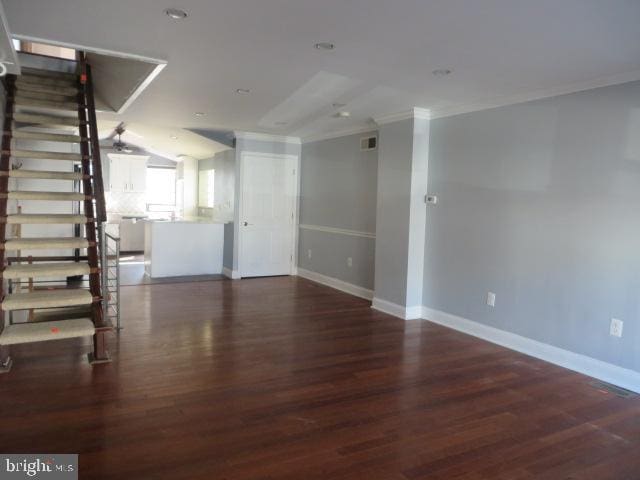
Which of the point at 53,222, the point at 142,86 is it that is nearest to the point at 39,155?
the point at 53,222

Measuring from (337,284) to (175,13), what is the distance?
15.8 ft

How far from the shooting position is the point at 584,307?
375 cm

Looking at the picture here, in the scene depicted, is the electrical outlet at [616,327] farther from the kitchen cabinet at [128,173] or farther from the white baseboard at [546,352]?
the kitchen cabinet at [128,173]

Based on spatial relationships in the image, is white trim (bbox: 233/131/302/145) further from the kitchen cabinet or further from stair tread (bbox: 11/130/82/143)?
the kitchen cabinet

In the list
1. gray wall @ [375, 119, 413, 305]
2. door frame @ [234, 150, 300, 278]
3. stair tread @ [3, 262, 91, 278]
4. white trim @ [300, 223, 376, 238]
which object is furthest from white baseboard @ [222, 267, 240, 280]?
stair tread @ [3, 262, 91, 278]

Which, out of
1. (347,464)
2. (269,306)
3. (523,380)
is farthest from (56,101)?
(523,380)

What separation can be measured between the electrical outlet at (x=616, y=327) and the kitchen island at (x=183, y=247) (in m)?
5.80

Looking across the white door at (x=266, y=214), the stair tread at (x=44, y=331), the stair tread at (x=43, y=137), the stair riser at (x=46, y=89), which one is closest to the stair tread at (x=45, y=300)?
the stair tread at (x=44, y=331)

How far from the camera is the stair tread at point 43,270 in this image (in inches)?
141

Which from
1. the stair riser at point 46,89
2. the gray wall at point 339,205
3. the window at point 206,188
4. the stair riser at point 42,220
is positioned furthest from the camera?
the window at point 206,188

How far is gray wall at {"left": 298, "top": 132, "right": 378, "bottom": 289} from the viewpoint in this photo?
629 centimetres

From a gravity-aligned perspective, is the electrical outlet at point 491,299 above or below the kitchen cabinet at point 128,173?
below

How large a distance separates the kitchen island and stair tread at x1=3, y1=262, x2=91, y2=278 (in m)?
3.36

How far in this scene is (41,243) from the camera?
378 cm
